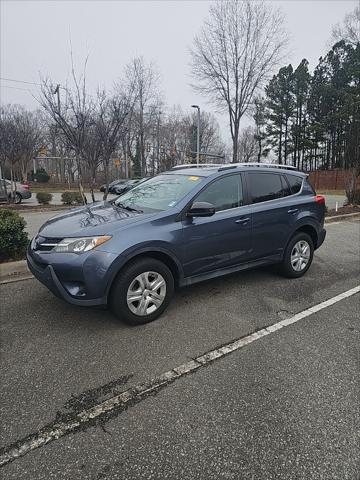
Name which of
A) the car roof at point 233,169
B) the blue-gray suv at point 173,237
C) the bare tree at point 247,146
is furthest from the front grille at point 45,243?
the bare tree at point 247,146

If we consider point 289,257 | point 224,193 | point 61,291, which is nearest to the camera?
point 61,291

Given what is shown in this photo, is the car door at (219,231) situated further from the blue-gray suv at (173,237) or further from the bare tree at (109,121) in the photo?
the bare tree at (109,121)

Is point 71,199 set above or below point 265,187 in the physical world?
below

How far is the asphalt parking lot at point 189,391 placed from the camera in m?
1.89

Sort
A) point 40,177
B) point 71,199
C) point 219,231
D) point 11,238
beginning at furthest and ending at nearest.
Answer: point 40,177, point 71,199, point 11,238, point 219,231

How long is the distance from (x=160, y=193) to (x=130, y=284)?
137cm

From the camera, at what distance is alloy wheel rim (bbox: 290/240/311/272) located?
4900mm

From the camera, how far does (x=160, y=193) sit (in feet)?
13.7

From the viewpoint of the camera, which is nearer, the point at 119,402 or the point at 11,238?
the point at 119,402

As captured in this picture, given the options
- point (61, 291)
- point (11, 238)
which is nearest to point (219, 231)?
point (61, 291)

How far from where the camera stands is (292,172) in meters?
5.06

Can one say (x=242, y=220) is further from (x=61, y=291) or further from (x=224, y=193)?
(x=61, y=291)

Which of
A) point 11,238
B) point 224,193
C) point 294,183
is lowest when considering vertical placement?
point 11,238

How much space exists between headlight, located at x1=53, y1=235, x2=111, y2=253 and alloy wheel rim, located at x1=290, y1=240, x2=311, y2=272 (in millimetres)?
2941
